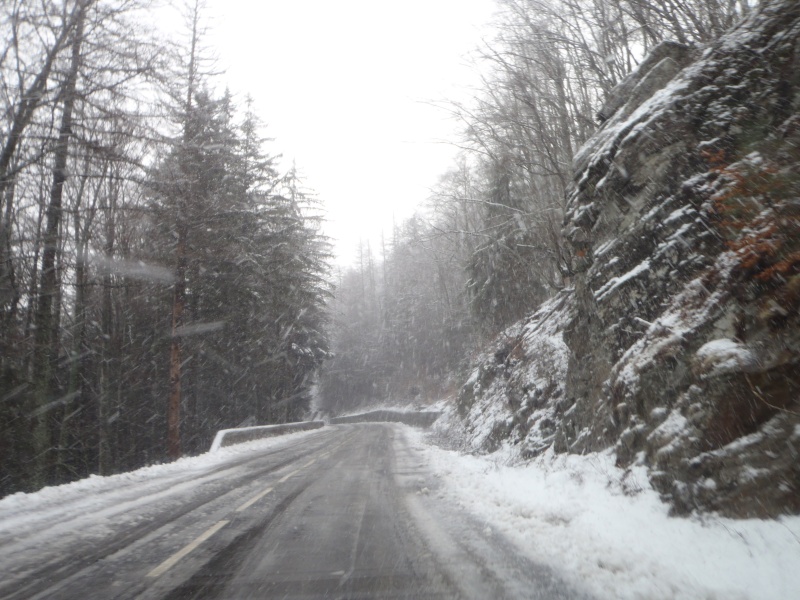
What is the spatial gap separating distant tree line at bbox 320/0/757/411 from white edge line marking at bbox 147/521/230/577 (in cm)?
954

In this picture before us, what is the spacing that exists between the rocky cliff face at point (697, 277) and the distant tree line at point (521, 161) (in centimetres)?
213

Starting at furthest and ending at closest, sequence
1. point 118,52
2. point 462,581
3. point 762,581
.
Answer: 1. point 118,52
2. point 462,581
3. point 762,581

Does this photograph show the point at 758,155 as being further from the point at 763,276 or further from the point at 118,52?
the point at 118,52

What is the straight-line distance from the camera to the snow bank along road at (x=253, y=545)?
4195mm

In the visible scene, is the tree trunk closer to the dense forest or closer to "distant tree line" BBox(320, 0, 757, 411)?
the dense forest

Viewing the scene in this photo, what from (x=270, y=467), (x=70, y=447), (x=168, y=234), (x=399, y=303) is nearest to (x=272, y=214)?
(x=168, y=234)

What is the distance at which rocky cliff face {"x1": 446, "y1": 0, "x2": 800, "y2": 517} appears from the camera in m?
4.91

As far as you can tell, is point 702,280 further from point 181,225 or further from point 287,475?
point 181,225

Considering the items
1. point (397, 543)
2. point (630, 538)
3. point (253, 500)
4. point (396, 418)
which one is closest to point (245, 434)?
point (253, 500)

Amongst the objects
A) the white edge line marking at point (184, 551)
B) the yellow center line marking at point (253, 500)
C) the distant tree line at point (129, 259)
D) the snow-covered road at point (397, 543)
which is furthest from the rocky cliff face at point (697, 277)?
the distant tree line at point (129, 259)

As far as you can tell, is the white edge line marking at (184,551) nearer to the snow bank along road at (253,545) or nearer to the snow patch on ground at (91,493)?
the snow bank along road at (253,545)

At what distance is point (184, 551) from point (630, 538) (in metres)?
4.54

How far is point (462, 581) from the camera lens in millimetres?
4352

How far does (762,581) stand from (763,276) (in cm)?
323
